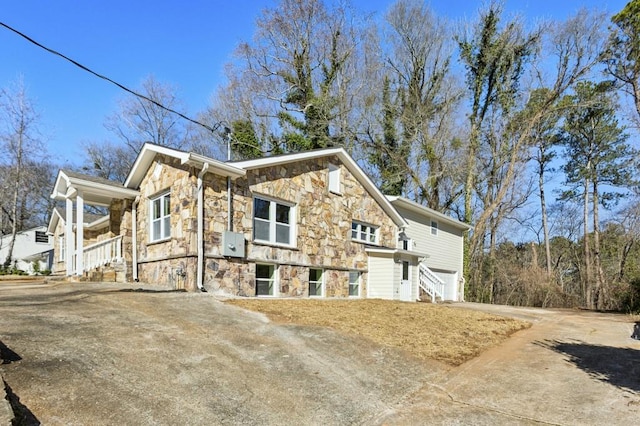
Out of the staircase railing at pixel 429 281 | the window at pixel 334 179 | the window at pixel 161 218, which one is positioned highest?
the window at pixel 334 179

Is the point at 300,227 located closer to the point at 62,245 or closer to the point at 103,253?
the point at 103,253

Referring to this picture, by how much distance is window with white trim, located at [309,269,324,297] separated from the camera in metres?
12.9

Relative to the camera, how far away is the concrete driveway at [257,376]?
3.40 meters

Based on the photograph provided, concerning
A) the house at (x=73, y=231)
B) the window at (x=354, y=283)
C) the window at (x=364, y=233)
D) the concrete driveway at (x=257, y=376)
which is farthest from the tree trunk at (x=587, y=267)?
the house at (x=73, y=231)

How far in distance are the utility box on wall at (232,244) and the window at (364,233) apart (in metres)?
5.48

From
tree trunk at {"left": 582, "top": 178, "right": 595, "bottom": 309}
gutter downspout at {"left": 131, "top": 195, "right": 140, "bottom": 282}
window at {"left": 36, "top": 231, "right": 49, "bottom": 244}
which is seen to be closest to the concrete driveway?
gutter downspout at {"left": 131, "top": 195, "right": 140, "bottom": 282}

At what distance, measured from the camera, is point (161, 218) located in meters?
11.2

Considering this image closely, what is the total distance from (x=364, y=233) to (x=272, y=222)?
4932mm

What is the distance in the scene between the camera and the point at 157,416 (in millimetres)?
3213

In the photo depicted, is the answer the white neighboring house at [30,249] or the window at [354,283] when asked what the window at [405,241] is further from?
the white neighboring house at [30,249]

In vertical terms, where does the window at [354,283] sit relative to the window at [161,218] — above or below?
below

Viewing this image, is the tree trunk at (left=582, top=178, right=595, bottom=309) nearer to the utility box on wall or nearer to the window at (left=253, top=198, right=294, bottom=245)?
the window at (left=253, top=198, right=294, bottom=245)

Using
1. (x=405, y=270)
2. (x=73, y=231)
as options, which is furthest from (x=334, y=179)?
(x=73, y=231)

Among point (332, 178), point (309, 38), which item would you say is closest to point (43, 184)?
point (309, 38)
